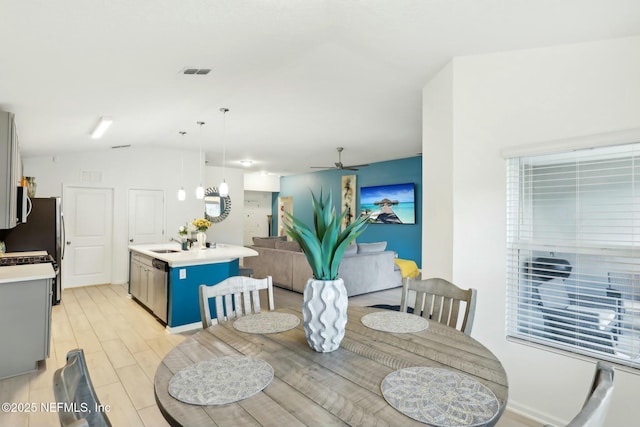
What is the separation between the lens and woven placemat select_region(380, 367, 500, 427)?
966mm

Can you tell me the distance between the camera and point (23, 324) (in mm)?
2818

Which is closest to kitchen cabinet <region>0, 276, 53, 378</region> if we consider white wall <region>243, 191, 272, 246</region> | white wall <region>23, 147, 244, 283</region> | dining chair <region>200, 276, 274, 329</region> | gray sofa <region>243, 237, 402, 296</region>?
dining chair <region>200, 276, 274, 329</region>

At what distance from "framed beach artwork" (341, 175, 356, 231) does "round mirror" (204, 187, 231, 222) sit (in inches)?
121

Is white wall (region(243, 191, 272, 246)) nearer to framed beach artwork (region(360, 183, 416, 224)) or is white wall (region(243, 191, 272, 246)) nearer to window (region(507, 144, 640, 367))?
framed beach artwork (region(360, 183, 416, 224))

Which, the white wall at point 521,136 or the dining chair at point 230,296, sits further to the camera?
the white wall at point 521,136

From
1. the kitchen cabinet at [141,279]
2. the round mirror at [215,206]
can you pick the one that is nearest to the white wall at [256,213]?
the round mirror at [215,206]

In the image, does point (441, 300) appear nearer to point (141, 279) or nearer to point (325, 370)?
point (325, 370)

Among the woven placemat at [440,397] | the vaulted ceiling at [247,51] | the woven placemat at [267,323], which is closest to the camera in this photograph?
the woven placemat at [440,397]

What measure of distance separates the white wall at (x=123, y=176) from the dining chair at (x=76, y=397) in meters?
6.55

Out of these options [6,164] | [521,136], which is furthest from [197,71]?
[521,136]

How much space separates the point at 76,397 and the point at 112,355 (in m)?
2.99

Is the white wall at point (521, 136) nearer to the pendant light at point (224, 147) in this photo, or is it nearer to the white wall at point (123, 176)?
the pendant light at point (224, 147)

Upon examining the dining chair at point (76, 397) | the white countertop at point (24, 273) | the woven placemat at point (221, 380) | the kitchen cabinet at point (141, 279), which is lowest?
the kitchen cabinet at point (141, 279)

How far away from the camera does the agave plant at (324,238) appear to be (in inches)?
55.2
